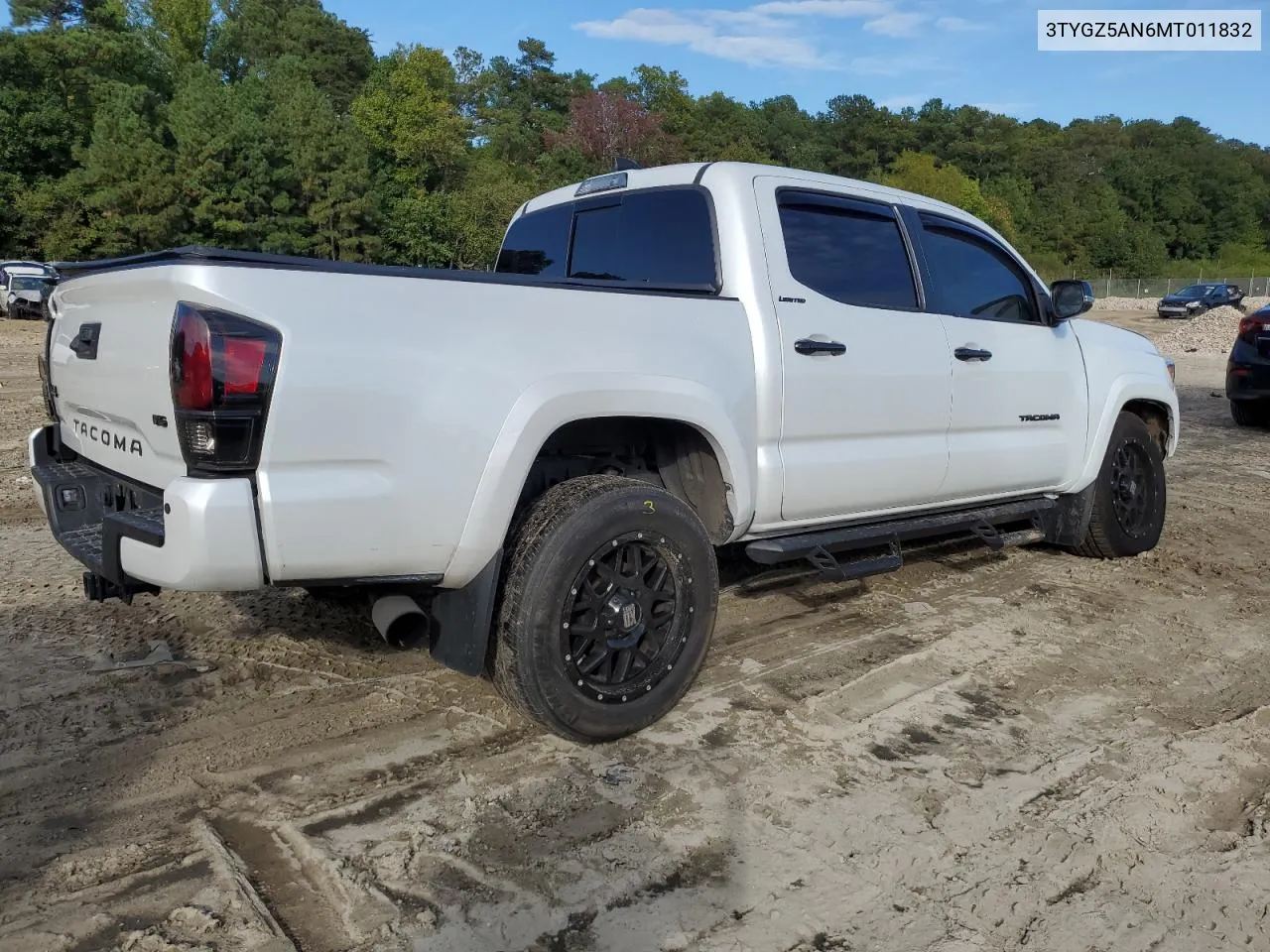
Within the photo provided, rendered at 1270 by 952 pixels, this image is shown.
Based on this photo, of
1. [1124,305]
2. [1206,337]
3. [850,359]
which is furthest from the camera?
[1124,305]

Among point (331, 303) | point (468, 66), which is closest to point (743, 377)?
point (331, 303)

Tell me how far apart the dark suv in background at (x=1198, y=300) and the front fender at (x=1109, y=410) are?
1549 inches

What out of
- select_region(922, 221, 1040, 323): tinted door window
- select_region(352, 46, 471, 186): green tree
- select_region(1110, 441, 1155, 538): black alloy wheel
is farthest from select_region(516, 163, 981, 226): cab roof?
select_region(352, 46, 471, 186): green tree

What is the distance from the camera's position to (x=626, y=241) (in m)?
4.28

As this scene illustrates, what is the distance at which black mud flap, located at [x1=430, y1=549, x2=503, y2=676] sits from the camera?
9.98 feet

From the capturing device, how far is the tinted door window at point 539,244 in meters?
4.68

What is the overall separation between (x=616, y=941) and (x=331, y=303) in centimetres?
178

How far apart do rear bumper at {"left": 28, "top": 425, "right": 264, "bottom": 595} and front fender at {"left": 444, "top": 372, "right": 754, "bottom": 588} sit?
62 cm

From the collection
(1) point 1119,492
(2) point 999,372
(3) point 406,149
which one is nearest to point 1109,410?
(1) point 1119,492

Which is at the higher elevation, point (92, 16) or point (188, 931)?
point (92, 16)

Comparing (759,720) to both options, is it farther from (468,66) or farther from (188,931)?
(468,66)

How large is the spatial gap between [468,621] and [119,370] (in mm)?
1334

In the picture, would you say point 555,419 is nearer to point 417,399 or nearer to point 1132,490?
point 417,399

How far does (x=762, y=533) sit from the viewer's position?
393 cm
